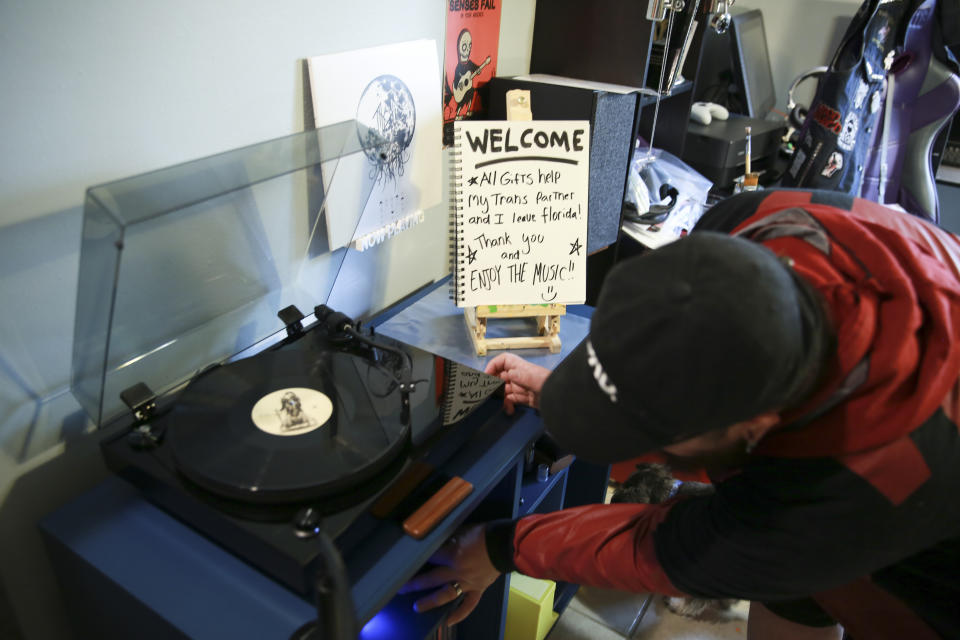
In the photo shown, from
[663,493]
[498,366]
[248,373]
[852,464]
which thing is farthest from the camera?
[663,493]

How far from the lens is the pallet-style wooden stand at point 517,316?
1.21m

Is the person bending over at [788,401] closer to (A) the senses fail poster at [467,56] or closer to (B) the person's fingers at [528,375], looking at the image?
(B) the person's fingers at [528,375]

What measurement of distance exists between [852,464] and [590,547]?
0.36m

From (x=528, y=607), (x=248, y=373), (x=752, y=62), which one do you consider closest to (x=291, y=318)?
(x=248, y=373)

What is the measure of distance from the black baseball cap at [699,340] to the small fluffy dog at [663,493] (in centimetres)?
98

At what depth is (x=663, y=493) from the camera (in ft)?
5.15

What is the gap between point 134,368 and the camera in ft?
2.64

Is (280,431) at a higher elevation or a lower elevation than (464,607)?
higher

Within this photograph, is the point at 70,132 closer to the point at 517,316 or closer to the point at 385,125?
the point at 385,125

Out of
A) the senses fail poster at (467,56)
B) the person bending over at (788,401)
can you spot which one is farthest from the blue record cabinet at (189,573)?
the senses fail poster at (467,56)

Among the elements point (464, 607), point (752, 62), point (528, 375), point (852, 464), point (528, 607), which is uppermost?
point (752, 62)

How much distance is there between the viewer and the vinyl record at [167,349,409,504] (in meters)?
0.70

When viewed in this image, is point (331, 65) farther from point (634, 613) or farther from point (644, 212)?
point (634, 613)

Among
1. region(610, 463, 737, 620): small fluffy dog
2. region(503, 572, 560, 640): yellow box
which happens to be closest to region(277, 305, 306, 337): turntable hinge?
region(503, 572, 560, 640): yellow box
